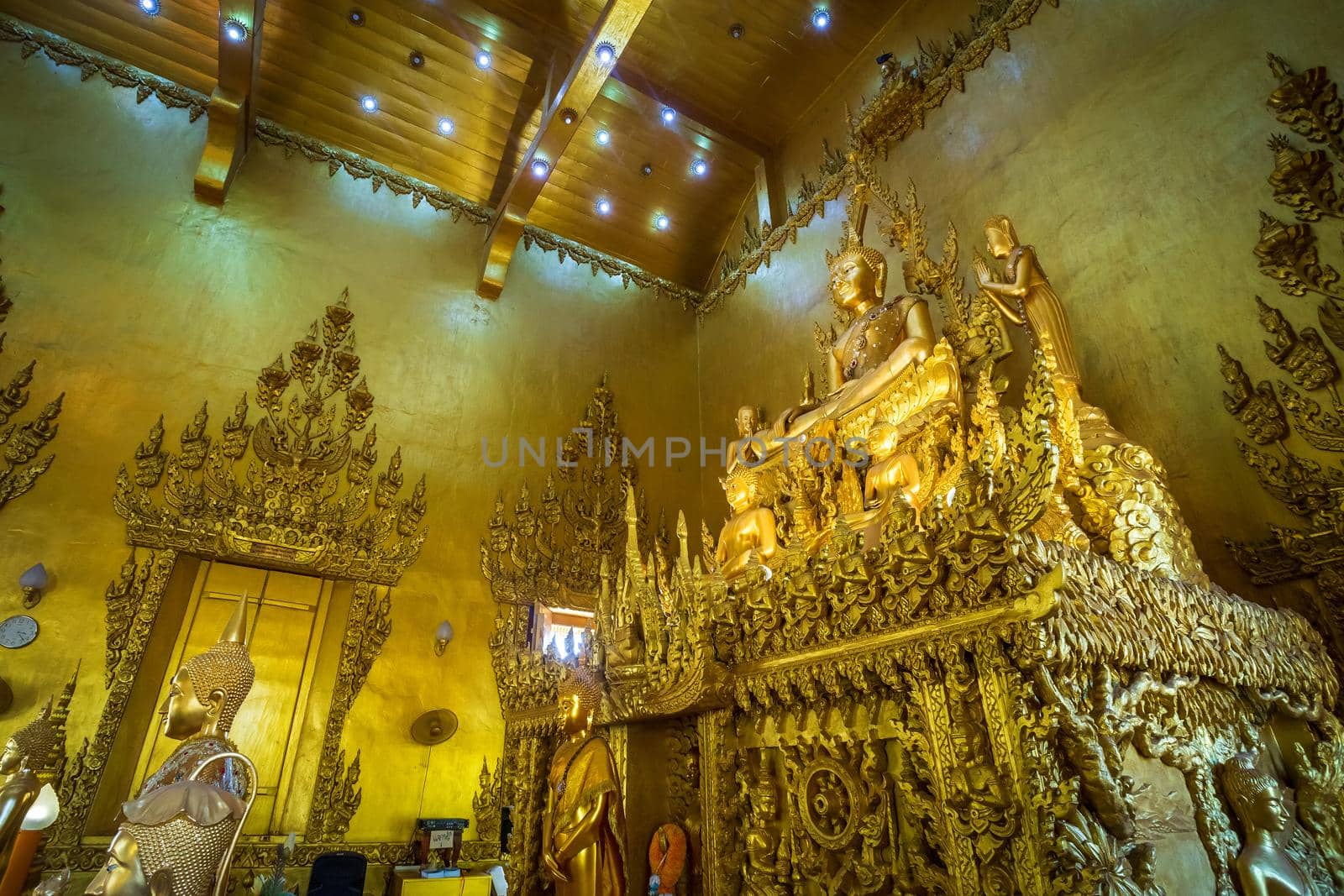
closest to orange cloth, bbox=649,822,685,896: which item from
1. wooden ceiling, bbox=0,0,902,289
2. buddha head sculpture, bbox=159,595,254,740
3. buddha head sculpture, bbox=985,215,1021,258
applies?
buddha head sculpture, bbox=159,595,254,740

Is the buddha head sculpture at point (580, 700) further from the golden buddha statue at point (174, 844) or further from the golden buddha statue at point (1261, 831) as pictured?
the golden buddha statue at point (1261, 831)

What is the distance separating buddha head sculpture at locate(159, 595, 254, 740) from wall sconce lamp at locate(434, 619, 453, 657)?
9.66 feet

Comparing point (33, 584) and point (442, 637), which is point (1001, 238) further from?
point (33, 584)

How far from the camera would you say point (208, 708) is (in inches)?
90.0

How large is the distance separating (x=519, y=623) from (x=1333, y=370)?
517cm

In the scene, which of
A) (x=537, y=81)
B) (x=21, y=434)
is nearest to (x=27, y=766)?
(x=21, y=434)

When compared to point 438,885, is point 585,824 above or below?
above

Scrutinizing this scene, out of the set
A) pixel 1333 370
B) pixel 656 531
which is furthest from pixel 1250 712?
pixel 656 531

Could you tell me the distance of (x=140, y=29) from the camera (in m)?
5.80

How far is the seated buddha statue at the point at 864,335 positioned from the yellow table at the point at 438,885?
3.52m

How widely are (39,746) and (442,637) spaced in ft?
7.54

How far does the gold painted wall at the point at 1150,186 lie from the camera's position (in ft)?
10.7

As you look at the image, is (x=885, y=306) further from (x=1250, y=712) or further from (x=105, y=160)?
(x=105, y=160)

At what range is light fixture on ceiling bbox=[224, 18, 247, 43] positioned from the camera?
5.16m
